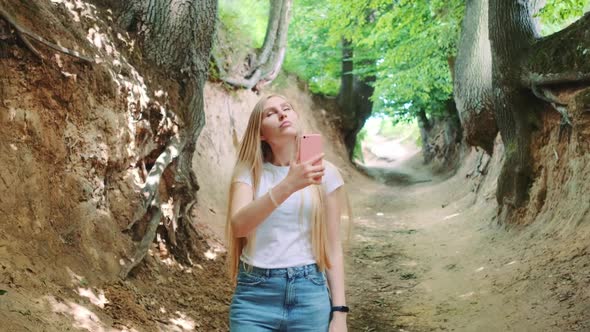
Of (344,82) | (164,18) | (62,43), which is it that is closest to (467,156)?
(344,82)

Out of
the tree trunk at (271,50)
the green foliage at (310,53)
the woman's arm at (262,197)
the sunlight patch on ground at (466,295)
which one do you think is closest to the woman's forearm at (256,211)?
the woman's arm at (262,197)

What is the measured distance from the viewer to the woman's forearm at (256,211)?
203 cm

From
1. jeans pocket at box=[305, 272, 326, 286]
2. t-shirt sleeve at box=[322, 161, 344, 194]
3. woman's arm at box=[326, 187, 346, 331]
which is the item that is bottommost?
jeans pocket at box=[305, 272, 326, 286]

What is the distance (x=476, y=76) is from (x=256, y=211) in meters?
7.18

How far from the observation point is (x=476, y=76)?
8.32 meters

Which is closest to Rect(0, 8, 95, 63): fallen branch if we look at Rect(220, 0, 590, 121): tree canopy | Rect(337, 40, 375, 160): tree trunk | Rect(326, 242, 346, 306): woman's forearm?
Rect(326, 242, 346, 306): woman's forearm

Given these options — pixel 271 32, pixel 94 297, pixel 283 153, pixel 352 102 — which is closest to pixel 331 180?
pixel 283 153

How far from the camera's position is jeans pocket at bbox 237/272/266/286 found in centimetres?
220

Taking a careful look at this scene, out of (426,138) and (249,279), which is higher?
(426,138)

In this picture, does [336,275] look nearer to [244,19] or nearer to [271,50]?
[271,50]

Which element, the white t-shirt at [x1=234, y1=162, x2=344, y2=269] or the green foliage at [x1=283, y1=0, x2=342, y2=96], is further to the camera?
the green foliage at [x1=283, y1=0, x2=342, y2=96]

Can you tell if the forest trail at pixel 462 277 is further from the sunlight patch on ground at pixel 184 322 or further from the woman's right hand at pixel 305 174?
the woman's right hand at pixel 305 174

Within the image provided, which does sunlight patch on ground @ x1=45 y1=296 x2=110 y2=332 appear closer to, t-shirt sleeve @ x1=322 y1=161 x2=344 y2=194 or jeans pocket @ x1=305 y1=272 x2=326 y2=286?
jeans pocket @ x1=305 y1=272 x2=326 y2=286

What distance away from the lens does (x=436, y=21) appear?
10461 mm
